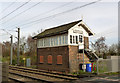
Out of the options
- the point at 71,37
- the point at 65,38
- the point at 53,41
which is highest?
the point at 71,37

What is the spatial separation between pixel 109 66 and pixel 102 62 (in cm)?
96

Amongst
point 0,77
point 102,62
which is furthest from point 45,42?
point 0,77

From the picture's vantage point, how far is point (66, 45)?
19.4 m

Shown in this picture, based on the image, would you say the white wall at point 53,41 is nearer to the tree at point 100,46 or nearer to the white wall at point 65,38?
the white wall at point 65,38

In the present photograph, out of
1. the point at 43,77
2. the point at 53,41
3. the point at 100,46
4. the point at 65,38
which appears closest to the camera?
the point at 43,77

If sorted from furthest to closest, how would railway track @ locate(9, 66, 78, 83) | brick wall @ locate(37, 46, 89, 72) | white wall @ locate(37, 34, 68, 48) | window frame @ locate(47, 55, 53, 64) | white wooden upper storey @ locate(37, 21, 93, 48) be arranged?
window frame @ locate(47, 55, 53, 64)
white wall @ locate(37, 34, 68, 48)
white wooden upper storey @ locate(37, 21, 93, 48)
brick wall @ locate(37, 46, 89, 72)
railway track @ locate(9, 66, 78, 83)

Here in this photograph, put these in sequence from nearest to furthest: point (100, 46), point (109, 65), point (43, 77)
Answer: point (43, 77) → point (109, 65) → point (100, 46)

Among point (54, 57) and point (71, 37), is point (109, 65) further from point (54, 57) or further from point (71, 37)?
point (54, 57)

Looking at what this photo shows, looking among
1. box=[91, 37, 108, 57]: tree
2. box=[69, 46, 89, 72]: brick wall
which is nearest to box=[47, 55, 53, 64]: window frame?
box=[69, 46, 89, 72]: brick wall

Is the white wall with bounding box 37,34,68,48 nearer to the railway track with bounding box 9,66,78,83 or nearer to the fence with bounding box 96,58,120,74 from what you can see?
the railway track with bounding box 9,66,78,83

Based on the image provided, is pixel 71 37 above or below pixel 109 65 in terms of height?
above

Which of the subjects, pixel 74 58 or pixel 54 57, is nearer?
pixel 74 58

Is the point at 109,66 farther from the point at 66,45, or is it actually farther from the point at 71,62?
the point at 66,45

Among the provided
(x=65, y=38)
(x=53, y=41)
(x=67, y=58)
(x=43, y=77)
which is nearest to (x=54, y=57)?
(x=53, y=41)
